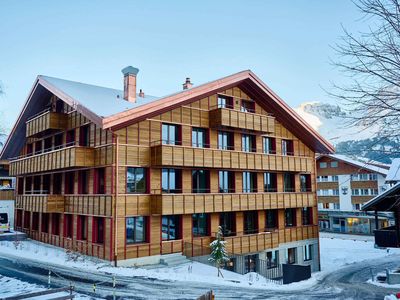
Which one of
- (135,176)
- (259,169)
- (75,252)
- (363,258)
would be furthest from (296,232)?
(75,252)

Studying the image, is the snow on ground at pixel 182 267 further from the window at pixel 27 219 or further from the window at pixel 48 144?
the window at pixel 48 144

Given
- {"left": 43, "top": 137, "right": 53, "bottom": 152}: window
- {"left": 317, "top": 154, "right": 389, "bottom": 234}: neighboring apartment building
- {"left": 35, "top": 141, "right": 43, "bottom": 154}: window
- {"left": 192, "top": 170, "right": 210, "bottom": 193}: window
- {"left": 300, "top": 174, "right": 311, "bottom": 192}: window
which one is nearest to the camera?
{"left": 192, "top": 170, "right": 210, "bottom": 193}: window

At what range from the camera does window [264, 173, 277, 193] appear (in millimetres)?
31672

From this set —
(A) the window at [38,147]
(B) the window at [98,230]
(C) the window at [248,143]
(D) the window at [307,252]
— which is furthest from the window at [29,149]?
(D) the window at [307,252]

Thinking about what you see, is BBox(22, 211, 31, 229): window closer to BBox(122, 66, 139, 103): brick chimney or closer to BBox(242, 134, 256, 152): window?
BBox(122, 66, 139, 103): brick chimney

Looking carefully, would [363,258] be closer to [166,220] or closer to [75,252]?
[166,220]

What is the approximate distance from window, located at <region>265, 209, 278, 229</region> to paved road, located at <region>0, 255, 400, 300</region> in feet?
23.6

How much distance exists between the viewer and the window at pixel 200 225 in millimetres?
26188

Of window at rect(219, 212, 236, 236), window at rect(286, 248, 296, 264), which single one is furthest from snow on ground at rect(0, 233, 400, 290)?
window at rect(219, 212, 236, 236)

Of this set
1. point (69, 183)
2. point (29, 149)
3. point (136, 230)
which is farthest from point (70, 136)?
point (136, 230)

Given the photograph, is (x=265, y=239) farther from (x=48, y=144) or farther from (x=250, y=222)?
(x=48, y=144)

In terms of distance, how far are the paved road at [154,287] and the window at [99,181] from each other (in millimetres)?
5229

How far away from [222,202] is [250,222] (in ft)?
14.8

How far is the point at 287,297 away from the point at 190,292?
4720 millimetres
